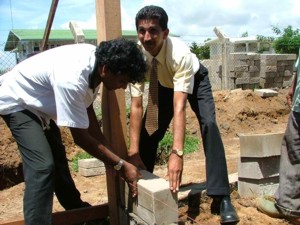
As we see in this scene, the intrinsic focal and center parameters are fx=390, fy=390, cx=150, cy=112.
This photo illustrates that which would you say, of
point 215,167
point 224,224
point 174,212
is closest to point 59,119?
point 174,212

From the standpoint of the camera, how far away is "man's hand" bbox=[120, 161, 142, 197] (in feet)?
8.97

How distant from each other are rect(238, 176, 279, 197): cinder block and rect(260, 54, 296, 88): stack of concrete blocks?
9.04 m

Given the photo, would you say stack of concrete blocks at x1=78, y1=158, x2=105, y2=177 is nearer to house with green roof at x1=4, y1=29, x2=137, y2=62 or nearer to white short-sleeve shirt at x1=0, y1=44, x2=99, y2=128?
house with green roof at x1=4, y1=29, x2=137, y2=62

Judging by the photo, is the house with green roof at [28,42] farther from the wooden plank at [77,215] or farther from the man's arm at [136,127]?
the wooden plank at [77,215]

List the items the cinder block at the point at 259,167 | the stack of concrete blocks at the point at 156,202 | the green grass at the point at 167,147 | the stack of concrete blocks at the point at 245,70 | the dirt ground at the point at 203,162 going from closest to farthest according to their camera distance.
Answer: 1. the stack of concrete blocks at the point at 156,202
2. the dirt ground at the point at 203,162
3. the cinder block at the point at 259,167
4. the green grass at the point at 167,147
5. the stack of concrete blocks at the point at 245,70

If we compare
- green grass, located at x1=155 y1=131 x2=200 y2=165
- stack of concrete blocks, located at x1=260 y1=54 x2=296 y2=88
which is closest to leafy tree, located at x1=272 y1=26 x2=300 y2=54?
stack of concrete blocks, located at x1=260 y1=54 x2=296 y2=88

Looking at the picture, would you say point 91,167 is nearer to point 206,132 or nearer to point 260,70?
point 206,132

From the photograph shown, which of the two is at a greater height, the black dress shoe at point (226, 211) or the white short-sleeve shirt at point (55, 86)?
the white short-sleeve shirt at point (55, 86)

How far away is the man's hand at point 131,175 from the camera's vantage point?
8.97 feet

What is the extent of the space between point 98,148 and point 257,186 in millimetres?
1785

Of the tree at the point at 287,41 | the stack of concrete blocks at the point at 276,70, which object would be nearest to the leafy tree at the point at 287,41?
the tree at the point at 287,41

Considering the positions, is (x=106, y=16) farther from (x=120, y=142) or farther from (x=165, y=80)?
(x=120, y=142)

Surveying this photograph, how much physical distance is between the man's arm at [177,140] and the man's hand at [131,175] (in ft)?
0.84

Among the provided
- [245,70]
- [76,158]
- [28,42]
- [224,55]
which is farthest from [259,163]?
[28,42]
